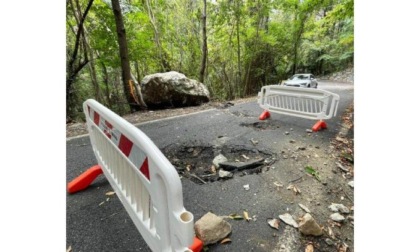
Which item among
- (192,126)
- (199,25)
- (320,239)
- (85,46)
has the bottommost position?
(320,239)

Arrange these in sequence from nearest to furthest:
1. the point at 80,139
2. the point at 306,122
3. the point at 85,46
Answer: the point at 80,139, the point at 306,122, the point at 85,46

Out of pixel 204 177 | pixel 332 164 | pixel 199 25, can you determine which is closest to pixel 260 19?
pixel 199 25

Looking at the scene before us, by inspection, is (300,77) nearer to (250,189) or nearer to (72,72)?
(250,189)

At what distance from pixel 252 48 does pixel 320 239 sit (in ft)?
27.4

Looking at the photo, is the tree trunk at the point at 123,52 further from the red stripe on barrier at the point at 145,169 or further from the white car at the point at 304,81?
the white car at the point at 304,81

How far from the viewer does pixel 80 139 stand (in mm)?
2652

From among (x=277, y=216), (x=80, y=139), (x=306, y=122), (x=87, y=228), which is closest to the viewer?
(x=87, y=228)

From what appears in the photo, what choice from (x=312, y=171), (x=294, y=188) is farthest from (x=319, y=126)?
(x=294, y=188)

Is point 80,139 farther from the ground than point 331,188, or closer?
farther from the ground

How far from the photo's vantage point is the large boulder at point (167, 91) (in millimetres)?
4551

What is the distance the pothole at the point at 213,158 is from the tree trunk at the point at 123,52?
2685mm

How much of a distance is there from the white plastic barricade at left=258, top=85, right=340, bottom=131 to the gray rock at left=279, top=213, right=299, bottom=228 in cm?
201

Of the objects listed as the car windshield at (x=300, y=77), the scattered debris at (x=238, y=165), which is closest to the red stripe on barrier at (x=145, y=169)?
the scattered debris at (x=238, y=165)

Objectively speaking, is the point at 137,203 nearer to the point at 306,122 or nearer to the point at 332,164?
the point at 332,164
